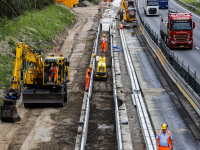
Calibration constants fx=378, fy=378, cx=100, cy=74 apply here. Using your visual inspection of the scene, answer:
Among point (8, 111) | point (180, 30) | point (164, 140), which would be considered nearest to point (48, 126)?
point (8, 111)

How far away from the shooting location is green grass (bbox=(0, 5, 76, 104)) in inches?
1117

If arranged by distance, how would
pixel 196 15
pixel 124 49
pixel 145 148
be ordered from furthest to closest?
pixel 196 15 → pixel 124 49 → pixel 145 148

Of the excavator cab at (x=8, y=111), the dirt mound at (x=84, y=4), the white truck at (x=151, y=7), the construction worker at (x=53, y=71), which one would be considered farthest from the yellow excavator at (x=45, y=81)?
the dirt mound at (x=84, y=4)

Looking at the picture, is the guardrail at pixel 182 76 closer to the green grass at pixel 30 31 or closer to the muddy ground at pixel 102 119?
the muddy ground at pixel 102 119

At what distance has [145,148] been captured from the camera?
16.1 meters

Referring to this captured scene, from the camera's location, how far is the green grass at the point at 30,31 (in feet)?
93.1

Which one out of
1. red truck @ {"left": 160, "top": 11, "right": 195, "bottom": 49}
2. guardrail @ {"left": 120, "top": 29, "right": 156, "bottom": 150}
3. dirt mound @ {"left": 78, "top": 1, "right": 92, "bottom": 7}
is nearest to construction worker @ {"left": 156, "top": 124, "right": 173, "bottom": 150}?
guardrail @ {"left": 120, "top": 29, "right": 156, "bottom": 150}

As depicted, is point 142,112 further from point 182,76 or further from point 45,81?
point 45,81

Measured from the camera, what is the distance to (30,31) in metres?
41.2

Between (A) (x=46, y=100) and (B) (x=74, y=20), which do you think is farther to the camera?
(B) (x=74, y=20)

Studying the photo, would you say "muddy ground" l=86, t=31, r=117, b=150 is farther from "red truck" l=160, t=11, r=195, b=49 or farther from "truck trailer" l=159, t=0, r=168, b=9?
"truck trailer" l=159, t=0, r=168, b=9

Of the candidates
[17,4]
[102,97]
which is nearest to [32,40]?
[17,4]

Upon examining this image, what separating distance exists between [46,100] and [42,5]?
4122 centimetres

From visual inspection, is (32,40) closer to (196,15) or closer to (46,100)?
(46,100)
